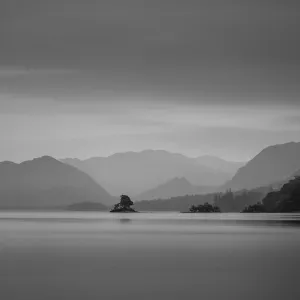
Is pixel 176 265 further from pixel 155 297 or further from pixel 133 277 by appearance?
pixel 155 297

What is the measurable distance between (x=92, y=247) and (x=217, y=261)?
23130 mm

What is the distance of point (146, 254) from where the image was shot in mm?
74500

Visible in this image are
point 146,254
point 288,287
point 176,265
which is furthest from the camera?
point 146,254

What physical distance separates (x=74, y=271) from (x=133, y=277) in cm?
593

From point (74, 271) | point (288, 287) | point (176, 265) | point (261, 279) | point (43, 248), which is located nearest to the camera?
point (288, 287)

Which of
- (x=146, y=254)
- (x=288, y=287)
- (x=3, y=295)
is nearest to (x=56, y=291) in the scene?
(x=3, y=295)

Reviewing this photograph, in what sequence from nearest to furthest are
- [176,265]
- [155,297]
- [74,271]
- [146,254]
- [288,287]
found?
[155,297] → [288,287] → [74,271] → [176,265] → [146,254]

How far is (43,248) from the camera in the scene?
3243 inches

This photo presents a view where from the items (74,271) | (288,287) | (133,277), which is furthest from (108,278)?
(288,287)

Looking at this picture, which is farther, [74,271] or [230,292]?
[74,271]

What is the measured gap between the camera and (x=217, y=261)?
6581 cm

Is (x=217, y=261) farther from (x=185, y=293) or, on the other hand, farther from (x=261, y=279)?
(x=185, y=293)

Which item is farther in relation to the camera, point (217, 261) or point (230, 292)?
point (217, 261)

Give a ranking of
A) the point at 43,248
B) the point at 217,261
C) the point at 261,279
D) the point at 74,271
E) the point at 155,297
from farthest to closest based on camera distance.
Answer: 1. the point at 43,248
2. the point at 217,261
3. the point at 74,271
4. the point at 261,279
5. the point at 155,297
